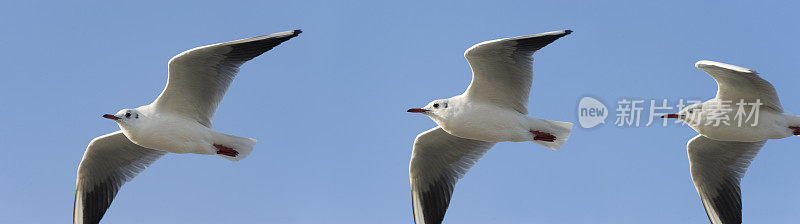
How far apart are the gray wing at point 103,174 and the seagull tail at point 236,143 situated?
179 cm

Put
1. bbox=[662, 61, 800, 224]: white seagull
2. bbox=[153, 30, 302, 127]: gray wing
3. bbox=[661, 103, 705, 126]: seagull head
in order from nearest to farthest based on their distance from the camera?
bbox=[153, 30, 302, 127]: gray wing < bbox=[662, 61, 800, 224]: white seagull < bbox=[661, 103, 705, 126]: seagull head

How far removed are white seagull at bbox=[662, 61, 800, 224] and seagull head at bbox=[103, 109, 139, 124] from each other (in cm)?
671

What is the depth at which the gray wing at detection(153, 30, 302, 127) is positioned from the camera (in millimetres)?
11055

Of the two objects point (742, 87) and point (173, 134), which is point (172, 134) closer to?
point (173, 134)

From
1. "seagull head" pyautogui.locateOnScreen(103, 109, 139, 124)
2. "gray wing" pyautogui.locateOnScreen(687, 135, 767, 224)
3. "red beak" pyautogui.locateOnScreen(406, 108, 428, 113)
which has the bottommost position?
"gray wing" pyautogui.locateOnScreen(687, 135, 767, 224)

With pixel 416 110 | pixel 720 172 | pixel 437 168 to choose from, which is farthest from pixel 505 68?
pixel 720 172

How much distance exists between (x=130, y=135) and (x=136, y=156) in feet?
5.08

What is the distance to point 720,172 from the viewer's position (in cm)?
1325

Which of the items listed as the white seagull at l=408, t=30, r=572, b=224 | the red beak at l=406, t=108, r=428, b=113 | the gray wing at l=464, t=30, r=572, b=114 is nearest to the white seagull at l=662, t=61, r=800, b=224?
the white seagull at l=408, t=30, r=572, b=224

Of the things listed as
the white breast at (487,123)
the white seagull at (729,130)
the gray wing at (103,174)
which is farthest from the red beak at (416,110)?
the gray wing at (103,174)

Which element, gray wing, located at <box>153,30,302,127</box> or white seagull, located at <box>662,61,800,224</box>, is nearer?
gray wing, located at <box>153,30,302,127</box>

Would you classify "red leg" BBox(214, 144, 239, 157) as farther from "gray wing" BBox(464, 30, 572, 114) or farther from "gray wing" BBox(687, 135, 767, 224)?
"gray wing" BBox(687, 135, 767, 224)

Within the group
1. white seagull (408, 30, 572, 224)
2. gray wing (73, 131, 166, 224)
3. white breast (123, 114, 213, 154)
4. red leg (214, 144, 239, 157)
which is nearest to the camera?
white seagull (408, 30, 572, 224)

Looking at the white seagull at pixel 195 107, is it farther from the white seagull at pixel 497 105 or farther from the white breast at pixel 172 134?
the white seagull at pixel 497 105
